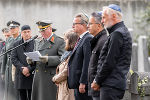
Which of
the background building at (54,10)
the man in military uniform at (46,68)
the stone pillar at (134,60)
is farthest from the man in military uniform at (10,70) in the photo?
the background building at (54,10)

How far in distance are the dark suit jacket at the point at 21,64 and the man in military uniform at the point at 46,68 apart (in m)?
0.61

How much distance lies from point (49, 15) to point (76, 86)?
29.8 ft

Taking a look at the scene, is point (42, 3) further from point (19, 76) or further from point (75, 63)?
point (75, 63)

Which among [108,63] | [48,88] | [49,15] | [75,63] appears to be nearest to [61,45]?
[48,88]

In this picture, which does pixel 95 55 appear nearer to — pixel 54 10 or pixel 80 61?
pixel 80 61

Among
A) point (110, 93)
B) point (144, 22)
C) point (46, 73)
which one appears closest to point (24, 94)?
point (46, 73)

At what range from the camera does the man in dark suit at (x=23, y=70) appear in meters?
9.38

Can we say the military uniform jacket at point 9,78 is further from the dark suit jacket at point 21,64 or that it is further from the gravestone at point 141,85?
the gravestone at point 141,85

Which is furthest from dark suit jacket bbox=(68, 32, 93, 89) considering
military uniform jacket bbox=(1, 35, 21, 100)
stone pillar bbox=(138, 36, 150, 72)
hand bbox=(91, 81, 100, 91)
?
stone pillar bbox=(138, 36, 150, 72)

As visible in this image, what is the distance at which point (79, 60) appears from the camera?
7.15m

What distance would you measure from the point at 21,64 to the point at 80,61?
8.75 ft

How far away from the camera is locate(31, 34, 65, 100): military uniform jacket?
872 cm

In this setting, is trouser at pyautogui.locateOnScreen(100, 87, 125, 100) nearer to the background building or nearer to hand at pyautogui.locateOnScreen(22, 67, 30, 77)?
hand at pyautogui.locateOnScreen(22, 67, 30, 77)

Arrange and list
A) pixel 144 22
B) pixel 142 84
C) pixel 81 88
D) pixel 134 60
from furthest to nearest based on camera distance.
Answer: pixel 144 22
pixel 134 60
pixel 142 84
pixel 81 88
